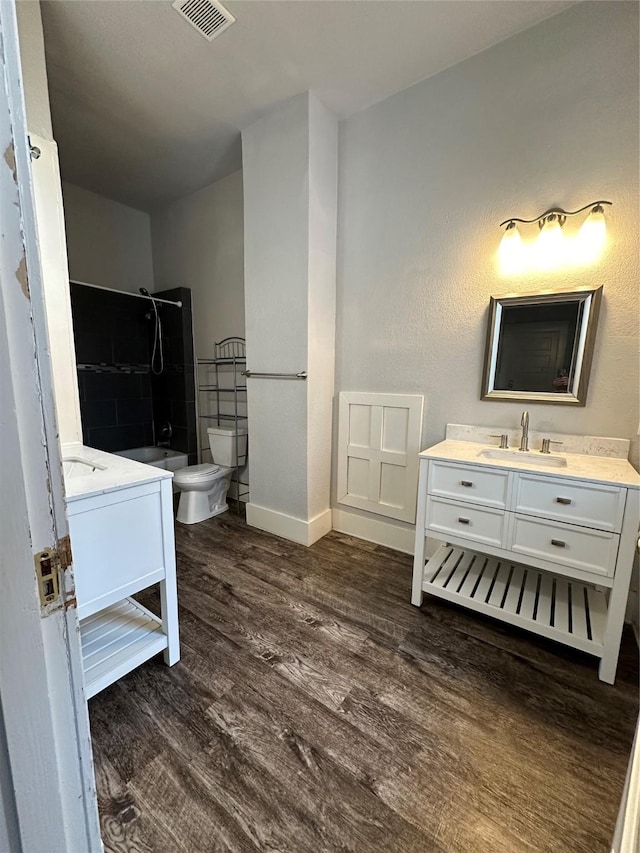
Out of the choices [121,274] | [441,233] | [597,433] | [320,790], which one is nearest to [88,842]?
[320,790]

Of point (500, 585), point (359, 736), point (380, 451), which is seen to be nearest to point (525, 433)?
point (500, 585)

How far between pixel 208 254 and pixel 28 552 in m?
3.31

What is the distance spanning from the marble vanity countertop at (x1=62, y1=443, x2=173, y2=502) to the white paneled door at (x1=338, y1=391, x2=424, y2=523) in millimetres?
1433

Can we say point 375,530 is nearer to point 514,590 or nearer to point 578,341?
point 514,590

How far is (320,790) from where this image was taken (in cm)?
103

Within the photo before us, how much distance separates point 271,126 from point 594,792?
3336mm

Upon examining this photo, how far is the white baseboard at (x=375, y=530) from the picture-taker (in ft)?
7.77

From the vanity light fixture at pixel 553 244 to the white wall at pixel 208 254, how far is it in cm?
199

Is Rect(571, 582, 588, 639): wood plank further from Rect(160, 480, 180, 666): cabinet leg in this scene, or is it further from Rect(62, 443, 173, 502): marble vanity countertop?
Rect(62, 443, 173, 502): marble vanity countertop

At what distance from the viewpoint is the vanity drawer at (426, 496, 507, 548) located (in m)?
1.59

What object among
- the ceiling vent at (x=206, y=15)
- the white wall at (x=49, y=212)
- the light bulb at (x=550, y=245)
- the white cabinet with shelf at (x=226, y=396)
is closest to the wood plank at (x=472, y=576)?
the light bulb at (x=550, y=245)

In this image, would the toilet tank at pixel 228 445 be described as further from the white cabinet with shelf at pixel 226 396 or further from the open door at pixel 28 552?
the open door at pixel 28 552

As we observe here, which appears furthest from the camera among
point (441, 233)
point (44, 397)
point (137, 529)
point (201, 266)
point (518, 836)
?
point (201, 266)

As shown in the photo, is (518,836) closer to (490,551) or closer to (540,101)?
(490,551)
